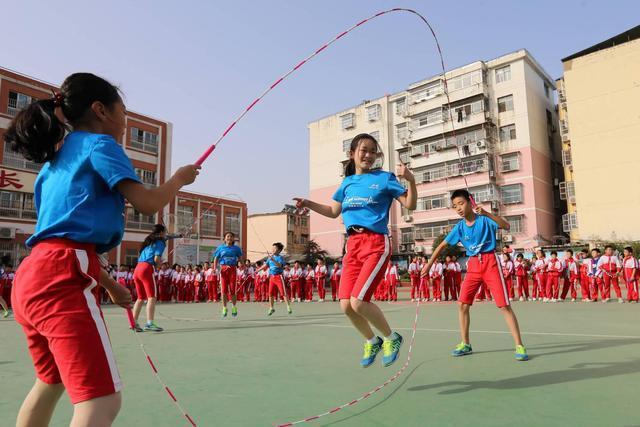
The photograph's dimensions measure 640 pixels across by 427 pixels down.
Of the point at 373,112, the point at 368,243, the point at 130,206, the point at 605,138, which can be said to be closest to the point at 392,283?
the point at 130,206

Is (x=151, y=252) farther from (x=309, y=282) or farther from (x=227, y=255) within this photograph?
(x=309, y=282)

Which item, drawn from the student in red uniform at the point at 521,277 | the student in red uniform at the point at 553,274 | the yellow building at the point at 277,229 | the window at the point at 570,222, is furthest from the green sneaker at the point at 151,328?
the yellow building at the point at 277,229

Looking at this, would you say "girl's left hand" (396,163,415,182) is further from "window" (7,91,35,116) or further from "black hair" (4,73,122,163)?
"window" (7,91,35,116)

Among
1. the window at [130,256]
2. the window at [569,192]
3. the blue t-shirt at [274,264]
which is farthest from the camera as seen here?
the window at [569,192]

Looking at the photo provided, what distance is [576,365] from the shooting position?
4.44 m

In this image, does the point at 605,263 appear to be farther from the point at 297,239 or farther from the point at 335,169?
the point at 297,239

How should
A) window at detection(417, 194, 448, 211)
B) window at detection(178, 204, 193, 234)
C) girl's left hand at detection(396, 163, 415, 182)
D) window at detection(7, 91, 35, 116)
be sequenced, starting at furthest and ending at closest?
window at detection(417, 194, 448, 211) < window at detection(178, 204, 193, 234) < window at detection(7, 91, 35, 116) < girl's left hand at detection(396, 163, 415, 182)

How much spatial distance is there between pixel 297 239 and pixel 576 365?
56399 millimetres

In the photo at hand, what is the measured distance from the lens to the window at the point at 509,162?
37.4 meters

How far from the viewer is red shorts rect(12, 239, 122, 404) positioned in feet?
5.25

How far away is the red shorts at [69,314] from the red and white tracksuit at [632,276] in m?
17.4

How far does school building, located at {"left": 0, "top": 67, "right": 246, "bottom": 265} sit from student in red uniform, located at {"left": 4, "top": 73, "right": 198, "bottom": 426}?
15.9 m

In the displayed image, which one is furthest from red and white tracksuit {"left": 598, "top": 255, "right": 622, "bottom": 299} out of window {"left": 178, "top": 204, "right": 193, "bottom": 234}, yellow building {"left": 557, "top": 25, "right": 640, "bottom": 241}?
window {"left": 178, "top": 204, "right": 193, "bottom": 234}

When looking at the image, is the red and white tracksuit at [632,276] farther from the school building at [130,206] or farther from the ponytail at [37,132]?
the ponytail at [37,132]
